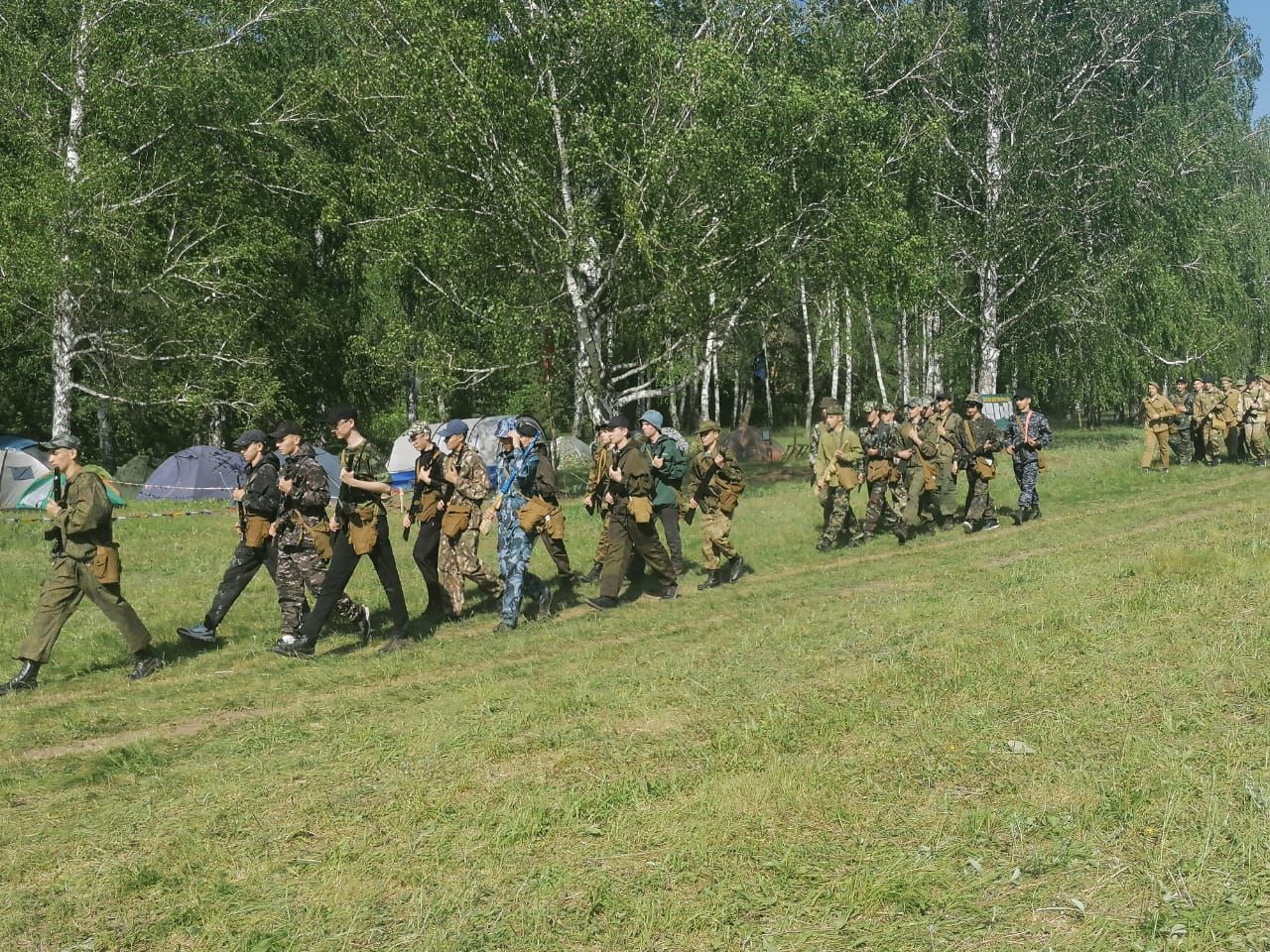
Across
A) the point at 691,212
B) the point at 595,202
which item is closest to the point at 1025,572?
the point at 691,212

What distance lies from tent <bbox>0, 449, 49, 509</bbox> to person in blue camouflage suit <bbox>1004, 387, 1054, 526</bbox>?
780 inches

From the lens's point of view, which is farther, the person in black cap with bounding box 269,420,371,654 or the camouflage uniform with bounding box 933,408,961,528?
the camouflage uniform with bounding box 933,408,961,528

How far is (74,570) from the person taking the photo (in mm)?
8773

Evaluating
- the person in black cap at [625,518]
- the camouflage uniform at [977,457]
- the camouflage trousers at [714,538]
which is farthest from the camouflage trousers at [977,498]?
the person in black cap at [625,518]

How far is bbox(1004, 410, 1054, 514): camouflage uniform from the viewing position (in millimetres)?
15414

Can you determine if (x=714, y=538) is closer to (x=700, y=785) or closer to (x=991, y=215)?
(x=700, y=785)

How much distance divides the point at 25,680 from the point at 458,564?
3.92 m

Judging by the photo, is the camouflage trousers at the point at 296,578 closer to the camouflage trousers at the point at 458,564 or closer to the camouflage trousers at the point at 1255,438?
the camouflage trousers at the point at 458,564

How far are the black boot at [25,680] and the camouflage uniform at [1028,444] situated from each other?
12.6 metres

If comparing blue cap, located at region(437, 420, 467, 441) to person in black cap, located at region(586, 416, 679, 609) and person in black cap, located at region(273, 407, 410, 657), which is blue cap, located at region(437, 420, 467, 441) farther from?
person in black cap, located at region(586, 416, 679, 609)

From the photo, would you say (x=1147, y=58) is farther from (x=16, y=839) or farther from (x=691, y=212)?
(x=16, y=839)

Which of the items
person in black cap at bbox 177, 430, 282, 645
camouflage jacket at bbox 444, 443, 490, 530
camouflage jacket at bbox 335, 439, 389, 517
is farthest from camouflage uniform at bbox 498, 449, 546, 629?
person in black cap at bbox 177, 430, 282, 645

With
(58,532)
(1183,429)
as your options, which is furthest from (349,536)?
(1183,429)

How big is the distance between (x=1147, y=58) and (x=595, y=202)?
71.5 ft
